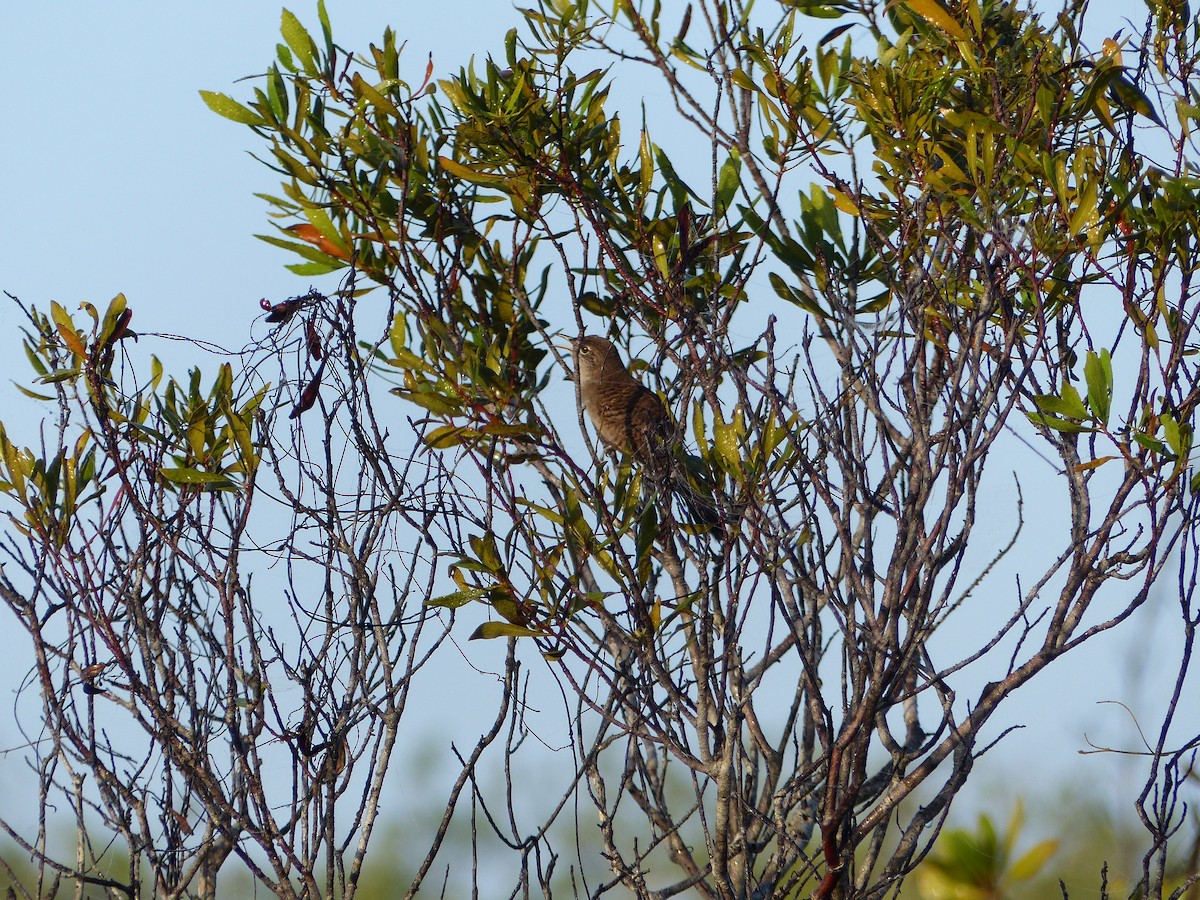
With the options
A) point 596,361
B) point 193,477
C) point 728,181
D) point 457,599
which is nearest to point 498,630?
point 457,599

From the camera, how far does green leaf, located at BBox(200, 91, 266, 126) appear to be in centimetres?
279

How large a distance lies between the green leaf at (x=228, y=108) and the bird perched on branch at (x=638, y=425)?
0.94 m

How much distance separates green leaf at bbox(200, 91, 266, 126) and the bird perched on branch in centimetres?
94

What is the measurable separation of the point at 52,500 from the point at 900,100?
218 centimetres

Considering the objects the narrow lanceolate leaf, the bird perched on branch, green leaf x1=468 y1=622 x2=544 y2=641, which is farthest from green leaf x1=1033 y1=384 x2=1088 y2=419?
green leaf x1=468 y1=622 x2=544 y2=641

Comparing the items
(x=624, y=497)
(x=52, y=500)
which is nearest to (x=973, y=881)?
(x=624, y=497)

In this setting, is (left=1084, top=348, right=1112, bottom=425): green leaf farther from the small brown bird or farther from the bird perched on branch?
the small brown bird

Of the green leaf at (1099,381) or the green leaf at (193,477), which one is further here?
the green leaf at (193,477)

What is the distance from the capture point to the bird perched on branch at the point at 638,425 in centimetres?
270

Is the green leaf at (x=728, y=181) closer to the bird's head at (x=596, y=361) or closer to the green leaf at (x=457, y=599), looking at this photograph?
the bird's head at (x=596, y=361)

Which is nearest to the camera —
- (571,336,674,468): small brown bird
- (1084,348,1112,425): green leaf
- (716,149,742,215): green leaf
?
(1084,348,1112,425): green leaf

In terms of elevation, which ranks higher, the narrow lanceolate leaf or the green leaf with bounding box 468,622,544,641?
the narrow lanceolate leaf

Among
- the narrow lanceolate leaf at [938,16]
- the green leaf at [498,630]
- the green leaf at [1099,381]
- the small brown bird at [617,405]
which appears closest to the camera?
the green leaf at [1099,381]

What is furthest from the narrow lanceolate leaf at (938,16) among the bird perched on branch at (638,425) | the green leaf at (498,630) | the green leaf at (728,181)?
the green leaf at (498,630)
